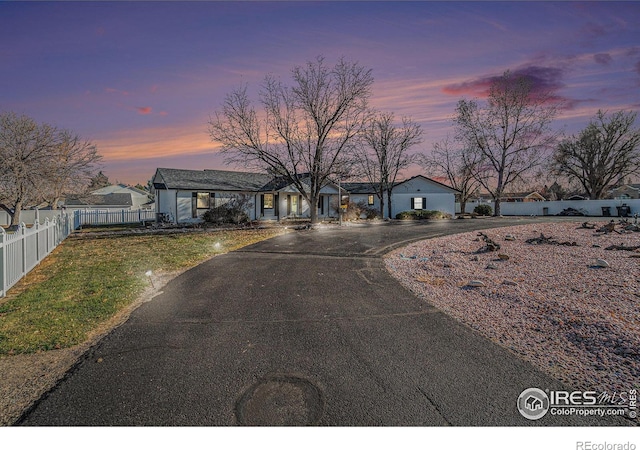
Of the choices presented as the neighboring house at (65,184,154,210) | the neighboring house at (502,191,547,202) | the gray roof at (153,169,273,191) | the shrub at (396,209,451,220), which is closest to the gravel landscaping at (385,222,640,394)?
the gray roof at (153,169,273,191)

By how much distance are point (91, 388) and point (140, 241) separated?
44.5ft

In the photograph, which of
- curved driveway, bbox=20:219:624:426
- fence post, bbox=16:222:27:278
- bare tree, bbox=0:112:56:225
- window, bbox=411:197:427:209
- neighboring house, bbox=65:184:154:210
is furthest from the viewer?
neighboring house, bbox=65:184:154:210

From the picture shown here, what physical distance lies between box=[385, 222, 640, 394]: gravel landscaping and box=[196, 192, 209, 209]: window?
61.6 ft

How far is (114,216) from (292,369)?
28979mm

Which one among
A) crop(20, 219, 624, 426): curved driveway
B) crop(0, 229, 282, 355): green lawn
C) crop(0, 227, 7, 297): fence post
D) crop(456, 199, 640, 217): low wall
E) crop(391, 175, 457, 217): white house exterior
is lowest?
crop(20, 219, 624, 426): curved driveway

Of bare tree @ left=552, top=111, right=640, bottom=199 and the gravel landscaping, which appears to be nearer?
the gravel landscaping

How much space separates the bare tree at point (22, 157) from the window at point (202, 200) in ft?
32.4

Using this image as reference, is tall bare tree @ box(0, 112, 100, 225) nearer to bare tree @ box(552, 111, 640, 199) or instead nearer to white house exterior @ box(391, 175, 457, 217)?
white house exterior @ box(391, 175, 457, 217)

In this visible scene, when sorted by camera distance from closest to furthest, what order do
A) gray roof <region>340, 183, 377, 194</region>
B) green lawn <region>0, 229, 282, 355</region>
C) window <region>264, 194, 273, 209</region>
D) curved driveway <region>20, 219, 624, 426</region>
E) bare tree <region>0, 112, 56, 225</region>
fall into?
curved driveway <region>20, 219, 624, 426</region>
green lawn <region>0, 229, 282, 355</region>
bare tree <region>0, 112, 56, 225</region>
window <region>264, 194, 273, 209</region>
gray roof <region>340, 183, 377, 194</region>

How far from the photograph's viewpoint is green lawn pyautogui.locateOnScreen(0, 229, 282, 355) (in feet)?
14.9

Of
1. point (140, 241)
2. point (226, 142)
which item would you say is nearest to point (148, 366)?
point (140, 241)

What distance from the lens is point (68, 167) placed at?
24.9 meters

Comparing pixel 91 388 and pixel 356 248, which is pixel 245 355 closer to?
pixel 91 388

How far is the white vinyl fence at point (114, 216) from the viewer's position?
25625mm
